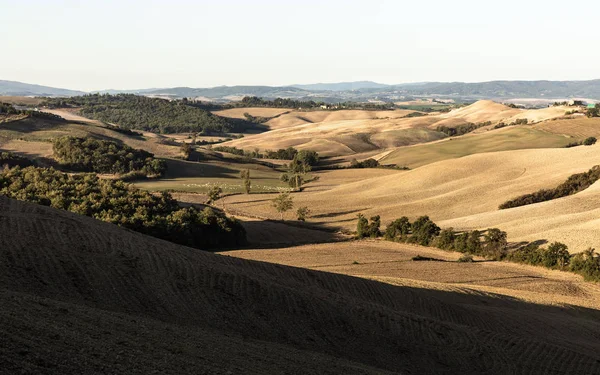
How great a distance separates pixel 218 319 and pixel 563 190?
72203 mm

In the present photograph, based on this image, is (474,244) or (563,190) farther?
(563,190)

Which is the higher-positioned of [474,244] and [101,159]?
[101,159]

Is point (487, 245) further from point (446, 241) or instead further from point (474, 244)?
point (446, 241)

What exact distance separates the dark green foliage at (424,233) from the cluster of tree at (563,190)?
64.4ft

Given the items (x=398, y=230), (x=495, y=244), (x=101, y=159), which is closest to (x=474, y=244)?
(x=495, y=244)

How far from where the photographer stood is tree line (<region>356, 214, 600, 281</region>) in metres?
53.1

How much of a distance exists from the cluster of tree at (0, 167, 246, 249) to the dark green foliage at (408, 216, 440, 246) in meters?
18.3

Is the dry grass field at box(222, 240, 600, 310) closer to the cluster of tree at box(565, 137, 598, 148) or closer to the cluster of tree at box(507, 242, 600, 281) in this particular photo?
the cluster of tree at box(507, 242, 600, 281)

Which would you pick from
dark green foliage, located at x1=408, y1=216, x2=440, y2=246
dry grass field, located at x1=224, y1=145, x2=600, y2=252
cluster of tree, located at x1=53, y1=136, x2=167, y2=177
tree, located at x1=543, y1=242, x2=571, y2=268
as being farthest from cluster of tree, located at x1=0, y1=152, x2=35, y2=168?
tree, located at x1=543, y1=242, x2=571, y2=268

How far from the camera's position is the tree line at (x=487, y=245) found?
174 feet

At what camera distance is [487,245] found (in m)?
60.0

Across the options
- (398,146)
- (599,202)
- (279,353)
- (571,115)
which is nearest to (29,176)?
(279,353)

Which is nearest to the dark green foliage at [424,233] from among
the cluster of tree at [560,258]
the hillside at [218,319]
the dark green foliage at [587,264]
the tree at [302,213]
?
the cluster of tree at [560,258]

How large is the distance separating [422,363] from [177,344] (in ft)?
39.2
